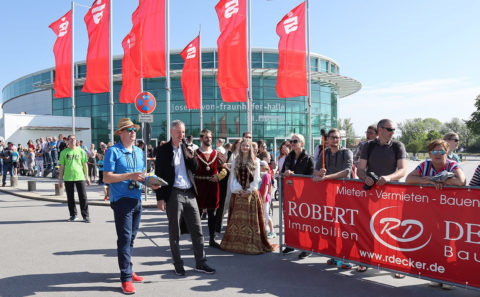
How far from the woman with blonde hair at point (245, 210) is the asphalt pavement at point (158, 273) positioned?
227 mm

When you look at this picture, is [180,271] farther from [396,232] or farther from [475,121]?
[475,121]

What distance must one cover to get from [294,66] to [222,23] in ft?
10.3

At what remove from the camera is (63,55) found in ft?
57.4

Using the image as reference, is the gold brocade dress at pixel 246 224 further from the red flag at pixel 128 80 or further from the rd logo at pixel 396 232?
the red flag at pixel 128 80

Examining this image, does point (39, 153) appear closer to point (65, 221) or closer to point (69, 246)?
point (65, 221)

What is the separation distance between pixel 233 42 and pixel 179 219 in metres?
9.67

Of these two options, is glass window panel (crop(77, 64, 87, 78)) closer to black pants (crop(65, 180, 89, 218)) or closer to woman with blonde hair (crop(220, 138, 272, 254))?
black pants (crop(65, 180, 89, 218))

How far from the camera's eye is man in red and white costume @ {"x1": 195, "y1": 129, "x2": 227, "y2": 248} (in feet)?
21.1

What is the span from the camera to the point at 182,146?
4945 mm

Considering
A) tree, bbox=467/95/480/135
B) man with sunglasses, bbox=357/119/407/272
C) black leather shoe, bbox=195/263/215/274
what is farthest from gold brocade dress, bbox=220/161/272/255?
tree, bbox=467/95/480/135

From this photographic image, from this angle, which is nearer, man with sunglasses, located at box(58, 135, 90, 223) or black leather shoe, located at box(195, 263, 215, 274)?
black leather shoe, located at box(195, 263, 215, 274)

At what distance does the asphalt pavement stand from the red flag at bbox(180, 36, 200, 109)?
12889 millimetres

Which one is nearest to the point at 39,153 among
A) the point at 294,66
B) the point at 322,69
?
the point at 294,66

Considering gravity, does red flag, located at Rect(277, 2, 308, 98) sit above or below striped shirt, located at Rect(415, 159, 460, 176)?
above
